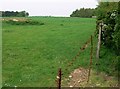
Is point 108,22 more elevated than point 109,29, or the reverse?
point 108,22

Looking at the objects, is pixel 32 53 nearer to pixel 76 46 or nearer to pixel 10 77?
pixel 76 46

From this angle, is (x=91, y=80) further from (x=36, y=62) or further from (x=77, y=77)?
(x=36, y=62)

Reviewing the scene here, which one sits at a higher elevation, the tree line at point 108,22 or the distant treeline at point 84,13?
the tree line at point 108,22

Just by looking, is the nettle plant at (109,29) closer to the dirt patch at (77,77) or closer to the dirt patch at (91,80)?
the dirt patch at (77,77)

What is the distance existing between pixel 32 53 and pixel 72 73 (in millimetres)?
4519

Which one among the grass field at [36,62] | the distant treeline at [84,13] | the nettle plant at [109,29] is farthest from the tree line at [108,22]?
the distant treeline at [84,13]

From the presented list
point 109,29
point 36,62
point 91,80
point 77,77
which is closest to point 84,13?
A: point 109,29

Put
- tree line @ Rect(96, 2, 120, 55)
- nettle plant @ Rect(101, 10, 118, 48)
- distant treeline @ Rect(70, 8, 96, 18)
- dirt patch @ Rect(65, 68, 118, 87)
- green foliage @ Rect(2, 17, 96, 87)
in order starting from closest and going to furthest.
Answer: dirt patch @ Rect(65, 68, 118, 87)
green foliage @ Rect(2, 17, 96, 87)
tree line @ Rect(96, 2, 120, 55)
nettle plant @ Rect(101, 10, 118, 48)
distant treeline @ Rect(70, 8, 96, 18)

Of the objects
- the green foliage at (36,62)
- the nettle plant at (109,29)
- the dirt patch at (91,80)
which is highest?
the nettle plant at (109,29)

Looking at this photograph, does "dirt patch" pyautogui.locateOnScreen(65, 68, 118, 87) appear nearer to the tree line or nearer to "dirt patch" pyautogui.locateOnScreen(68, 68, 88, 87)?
"dirt patch" pyautogui.locateOnScreen(68, 68, 88, 87)

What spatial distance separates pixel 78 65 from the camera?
42.3ft

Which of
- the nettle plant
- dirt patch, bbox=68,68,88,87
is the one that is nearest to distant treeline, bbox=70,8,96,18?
the nettle plant

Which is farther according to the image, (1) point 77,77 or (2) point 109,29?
(2) point 109,29

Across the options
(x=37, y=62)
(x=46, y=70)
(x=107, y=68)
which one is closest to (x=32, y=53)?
(x=37, y=62)
